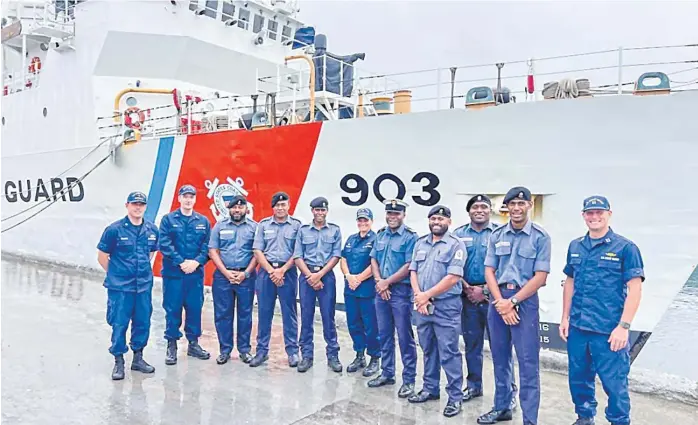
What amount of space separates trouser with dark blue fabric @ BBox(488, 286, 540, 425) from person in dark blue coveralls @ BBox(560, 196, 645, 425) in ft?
0.57

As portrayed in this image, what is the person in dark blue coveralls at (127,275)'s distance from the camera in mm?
3920

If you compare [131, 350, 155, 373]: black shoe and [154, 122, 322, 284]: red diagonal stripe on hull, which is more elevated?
[154, 122, 322, 284]: red diagonal stripe on hull

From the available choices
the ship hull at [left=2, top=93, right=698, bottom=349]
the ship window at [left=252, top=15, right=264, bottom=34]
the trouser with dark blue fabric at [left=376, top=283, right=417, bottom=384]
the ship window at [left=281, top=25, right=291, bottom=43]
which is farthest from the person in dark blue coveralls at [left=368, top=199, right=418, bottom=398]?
the ship window at [left=281, top=25, right=291, bottom=43]

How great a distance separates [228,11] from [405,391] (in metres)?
7.46

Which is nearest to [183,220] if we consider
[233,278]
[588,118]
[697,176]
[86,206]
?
[233,278]

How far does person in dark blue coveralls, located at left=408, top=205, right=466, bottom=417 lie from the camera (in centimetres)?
335

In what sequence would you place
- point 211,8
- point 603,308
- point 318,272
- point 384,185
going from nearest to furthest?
point 603,308
point 318,272
point 384,185
point 211,8

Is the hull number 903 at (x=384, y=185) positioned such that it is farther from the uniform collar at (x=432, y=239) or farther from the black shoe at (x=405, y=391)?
the black shoe at (x=405, y=391)

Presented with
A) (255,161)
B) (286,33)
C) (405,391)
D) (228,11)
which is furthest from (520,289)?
(286,33)

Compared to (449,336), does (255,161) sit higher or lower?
higher

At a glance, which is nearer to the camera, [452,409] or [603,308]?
[603,308]

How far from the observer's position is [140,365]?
409cm

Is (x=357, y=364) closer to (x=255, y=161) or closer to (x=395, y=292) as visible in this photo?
(x=395, y=292)

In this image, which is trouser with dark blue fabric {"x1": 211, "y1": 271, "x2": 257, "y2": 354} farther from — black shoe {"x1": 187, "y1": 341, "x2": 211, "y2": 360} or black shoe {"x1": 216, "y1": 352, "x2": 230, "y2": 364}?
black shoe {"x1": 187, "y1": 341, "x2": 211, "y2": 360}
